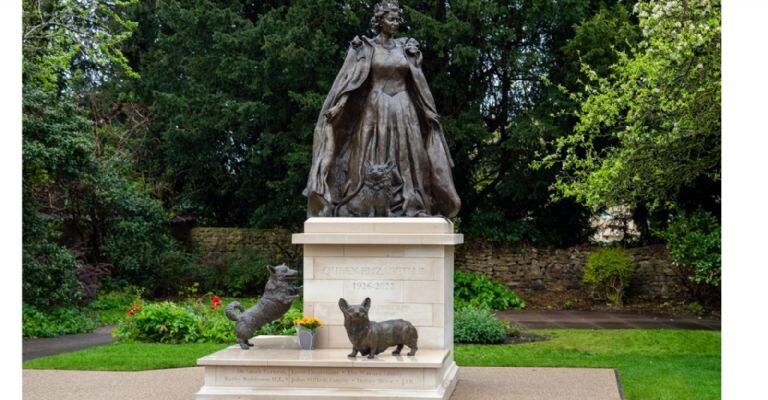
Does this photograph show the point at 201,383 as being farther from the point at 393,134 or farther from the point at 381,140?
the point at 393,134

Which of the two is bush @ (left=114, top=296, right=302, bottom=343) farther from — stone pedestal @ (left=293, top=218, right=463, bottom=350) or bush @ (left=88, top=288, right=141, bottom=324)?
stone pedestal @ (left=293, top=218, right=463, bottom=350)

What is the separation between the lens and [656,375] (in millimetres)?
11453

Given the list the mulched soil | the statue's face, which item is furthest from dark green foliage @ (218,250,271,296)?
the statue's face

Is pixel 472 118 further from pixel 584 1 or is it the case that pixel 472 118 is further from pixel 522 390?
pixel 522 390

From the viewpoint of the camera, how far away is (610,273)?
71.5ft

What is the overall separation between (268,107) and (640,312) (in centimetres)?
983

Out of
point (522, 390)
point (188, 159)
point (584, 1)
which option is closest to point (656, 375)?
point (522, 390)

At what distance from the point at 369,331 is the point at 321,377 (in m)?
0.61

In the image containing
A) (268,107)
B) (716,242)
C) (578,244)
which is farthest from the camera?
(578,244)

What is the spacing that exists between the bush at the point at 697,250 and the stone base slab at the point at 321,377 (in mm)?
11282

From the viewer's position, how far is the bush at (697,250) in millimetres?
18719

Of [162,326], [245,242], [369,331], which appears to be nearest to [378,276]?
[369,331]

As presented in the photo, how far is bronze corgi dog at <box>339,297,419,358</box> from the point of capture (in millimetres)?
8711

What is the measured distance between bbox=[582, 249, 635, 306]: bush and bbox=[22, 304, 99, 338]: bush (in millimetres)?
11224
